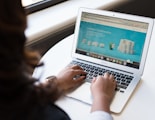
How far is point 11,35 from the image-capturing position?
0.51 metres

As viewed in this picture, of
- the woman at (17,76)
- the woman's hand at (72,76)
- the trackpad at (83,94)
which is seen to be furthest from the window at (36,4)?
the woman at (17,76)

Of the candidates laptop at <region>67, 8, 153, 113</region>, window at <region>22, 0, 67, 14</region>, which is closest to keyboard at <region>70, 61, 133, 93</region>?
laptop at <region>67, 8, 153, 113</region>

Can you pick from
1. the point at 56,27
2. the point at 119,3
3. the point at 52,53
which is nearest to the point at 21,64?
the point at 52,53

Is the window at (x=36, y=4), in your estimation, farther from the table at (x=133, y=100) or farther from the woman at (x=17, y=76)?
the woman at (x=17, y=76)

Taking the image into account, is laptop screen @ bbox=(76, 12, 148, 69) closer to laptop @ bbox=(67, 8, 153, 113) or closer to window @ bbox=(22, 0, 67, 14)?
laptop @ bbox=(67, 8, 153, 113)

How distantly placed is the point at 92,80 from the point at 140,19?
0.29 meters

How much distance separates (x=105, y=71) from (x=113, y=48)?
0.31 ft

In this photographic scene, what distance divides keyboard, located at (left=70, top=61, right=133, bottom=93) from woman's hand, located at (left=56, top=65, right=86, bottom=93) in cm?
3

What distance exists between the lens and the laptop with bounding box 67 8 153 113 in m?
1.06

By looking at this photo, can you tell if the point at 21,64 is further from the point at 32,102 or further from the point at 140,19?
the point at 140,19

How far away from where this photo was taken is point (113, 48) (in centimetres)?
113

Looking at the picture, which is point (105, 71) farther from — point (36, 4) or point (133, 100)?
point (36, 4)

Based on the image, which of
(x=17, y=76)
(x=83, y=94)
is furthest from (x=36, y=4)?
(x=17, y=76)

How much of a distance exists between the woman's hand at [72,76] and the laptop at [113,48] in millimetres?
21
